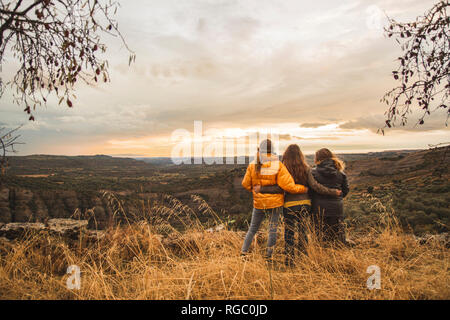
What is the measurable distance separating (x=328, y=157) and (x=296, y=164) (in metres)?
0.58

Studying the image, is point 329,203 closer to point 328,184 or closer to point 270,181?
point 328,184

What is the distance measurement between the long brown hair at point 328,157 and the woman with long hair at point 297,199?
311 millimetres

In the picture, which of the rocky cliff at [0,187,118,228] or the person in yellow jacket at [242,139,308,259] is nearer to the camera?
the person in yellow jacket at [242,139,308,259]

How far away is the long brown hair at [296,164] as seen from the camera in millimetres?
3830

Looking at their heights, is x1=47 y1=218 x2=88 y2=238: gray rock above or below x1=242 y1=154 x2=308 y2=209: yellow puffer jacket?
below

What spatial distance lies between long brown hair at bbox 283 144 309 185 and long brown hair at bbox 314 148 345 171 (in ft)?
0.98

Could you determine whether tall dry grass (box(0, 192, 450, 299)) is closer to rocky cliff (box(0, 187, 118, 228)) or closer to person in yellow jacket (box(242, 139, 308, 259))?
person in yellow jacket (box(242, 139, 308, 259))

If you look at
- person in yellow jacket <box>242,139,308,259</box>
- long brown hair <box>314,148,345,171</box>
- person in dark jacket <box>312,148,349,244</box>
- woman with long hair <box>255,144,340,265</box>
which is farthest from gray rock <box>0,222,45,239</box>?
long brown hair <box>314,148,345,171</box>

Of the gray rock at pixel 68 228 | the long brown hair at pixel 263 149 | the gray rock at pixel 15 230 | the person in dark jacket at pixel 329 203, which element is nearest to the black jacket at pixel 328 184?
the person in dark jacket at pixel 329 203

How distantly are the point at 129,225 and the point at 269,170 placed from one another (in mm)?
2810

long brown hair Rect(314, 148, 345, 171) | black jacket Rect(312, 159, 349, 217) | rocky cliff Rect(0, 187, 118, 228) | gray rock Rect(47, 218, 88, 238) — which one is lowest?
rocky cliff Rect(0, 187, 118, 228)

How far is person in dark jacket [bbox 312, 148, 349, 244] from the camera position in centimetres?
384

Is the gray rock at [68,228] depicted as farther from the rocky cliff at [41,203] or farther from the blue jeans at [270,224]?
the rocky cliff at [41,203]
